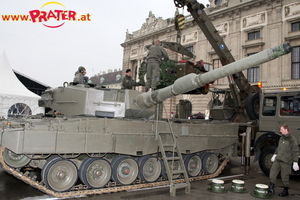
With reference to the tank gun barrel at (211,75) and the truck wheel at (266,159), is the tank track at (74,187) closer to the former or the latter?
the tank gun barrel at (211,75)

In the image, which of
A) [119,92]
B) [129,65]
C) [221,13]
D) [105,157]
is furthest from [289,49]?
[129,65]

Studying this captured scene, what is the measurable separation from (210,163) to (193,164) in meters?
0.82

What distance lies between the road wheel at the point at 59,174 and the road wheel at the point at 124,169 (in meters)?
0.98

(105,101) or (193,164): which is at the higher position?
(105,101)

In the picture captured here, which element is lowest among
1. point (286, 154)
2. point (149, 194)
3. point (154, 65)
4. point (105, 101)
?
point (149, 194)

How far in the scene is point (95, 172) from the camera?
6449 millimetres

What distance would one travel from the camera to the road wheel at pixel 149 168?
7195mm

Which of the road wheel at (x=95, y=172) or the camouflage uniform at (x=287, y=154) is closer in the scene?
the road wheel at (x=95, y=172)

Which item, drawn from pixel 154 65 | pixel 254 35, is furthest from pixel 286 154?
pixel 254 35

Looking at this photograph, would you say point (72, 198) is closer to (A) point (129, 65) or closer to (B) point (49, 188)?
(B) point (49, 188)

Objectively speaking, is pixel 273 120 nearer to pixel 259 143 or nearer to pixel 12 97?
pixel 259 143

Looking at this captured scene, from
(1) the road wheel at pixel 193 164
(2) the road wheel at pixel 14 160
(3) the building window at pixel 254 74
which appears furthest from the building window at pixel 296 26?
(2) the road wheel at pixel 14 160

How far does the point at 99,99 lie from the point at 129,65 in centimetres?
3075

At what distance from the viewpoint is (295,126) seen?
28.2 ft
